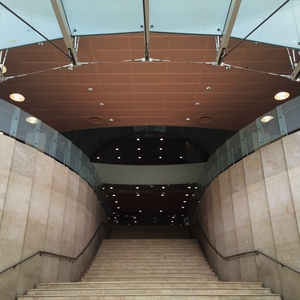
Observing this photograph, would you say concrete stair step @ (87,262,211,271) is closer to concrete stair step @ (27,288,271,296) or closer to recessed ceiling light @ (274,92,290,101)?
concrete stair step @ (27,288,271,296)

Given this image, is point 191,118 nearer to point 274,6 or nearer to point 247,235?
point 247,235

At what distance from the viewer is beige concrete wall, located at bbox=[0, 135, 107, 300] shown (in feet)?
23.5

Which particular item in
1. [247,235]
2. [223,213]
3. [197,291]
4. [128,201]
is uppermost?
[128,201]

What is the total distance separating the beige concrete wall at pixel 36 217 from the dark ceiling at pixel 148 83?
2333mm

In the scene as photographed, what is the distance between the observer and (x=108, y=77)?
9.67 metres

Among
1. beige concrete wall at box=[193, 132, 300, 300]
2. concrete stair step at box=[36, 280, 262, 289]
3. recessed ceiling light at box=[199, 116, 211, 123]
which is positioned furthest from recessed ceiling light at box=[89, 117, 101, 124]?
concrete stair step at box=[36, 280, 262, 289]

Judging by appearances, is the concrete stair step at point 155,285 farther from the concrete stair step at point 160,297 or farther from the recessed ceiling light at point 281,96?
the recessed ceiling light at point 281,96

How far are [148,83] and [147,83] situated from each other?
0.03m

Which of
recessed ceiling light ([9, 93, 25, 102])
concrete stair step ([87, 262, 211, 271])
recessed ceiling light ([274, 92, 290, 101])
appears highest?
recessed ceiling light ([9, 93, 25, 102])

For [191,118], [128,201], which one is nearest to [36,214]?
[191,118]

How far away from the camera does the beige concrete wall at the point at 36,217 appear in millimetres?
7176

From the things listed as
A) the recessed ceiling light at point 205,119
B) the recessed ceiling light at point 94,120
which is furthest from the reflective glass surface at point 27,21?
the recessed ceiling light at point 205,119

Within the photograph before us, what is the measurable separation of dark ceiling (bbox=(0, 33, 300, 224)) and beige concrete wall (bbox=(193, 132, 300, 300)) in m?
2.38

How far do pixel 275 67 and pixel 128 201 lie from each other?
54.4 feet
